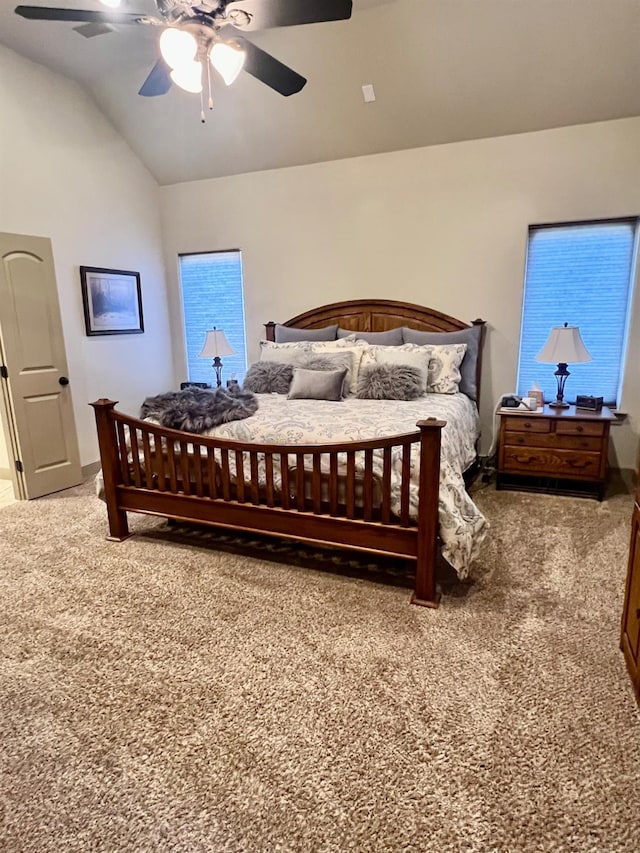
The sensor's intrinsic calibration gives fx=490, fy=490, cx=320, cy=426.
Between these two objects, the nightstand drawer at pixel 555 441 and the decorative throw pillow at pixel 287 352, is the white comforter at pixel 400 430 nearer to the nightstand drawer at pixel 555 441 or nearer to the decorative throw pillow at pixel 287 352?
the nightstand drawer at pixel 555 441

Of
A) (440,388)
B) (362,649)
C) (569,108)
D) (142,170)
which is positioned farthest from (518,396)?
(142,170)

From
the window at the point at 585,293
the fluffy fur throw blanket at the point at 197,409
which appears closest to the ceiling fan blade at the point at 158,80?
the fluffy fur throw blanket at the point at 197,409

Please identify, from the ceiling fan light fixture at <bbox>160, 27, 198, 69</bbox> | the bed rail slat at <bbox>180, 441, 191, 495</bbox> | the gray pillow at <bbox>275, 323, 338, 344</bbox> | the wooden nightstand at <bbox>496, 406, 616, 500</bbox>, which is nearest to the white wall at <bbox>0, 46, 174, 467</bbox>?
the gray pillow at <bbox>275, 323, 338, 344</bbox>

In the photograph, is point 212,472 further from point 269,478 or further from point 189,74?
point 189,74

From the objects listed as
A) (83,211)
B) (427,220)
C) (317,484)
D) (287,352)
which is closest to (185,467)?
(317,484)

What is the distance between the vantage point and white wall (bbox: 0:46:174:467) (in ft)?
12.0

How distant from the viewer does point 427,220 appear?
166 inches

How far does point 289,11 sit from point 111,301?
3112mm

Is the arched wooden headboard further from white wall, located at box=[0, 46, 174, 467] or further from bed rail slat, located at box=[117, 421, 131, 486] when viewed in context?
bed rail slat, located at box=[117, 421, 131, 486]

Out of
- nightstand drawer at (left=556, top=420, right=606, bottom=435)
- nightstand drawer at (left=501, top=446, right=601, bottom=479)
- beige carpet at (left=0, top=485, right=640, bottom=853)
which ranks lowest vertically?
beige carpet at (left=0, top=485, right=640, bottom=853)

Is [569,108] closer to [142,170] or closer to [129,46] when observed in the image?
[129,46]

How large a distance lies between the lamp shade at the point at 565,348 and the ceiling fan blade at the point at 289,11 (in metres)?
2.47

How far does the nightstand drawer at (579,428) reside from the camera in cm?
345

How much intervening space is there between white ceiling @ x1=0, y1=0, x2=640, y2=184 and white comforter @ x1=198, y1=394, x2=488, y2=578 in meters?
2.22
